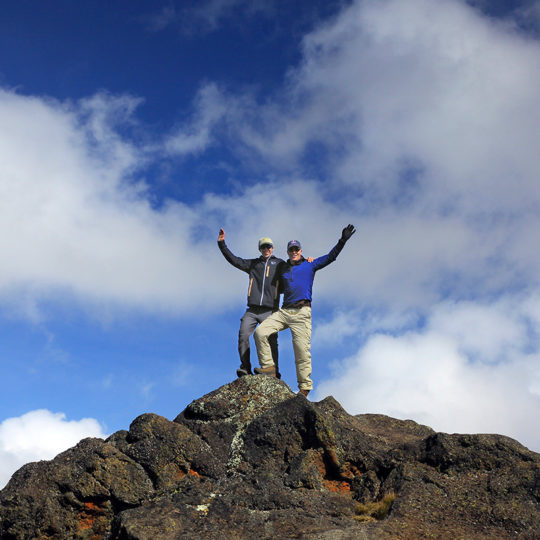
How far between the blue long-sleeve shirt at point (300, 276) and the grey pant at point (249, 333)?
855 mm

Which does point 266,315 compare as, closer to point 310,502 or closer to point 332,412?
point 332,412

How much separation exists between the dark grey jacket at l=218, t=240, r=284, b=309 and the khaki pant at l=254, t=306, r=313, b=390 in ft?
1.99

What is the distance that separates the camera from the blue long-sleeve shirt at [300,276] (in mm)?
18375

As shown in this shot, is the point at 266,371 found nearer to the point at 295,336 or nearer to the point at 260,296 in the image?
the point at 295,336

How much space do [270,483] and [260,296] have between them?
8123mm

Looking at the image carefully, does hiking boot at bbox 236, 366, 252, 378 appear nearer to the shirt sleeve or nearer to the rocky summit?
the rocky summit

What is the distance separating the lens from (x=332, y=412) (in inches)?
625

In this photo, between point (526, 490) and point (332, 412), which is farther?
point (332, 412)

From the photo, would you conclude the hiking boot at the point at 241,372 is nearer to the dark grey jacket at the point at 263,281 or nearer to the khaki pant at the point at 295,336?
the khaki pant at the point at 295,336

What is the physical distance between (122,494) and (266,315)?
7911 mm

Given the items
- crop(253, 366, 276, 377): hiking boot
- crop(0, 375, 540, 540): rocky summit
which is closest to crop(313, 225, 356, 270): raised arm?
crop(253, 366, 276, 377): hiking boot

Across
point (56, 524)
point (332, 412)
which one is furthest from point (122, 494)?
point (332, 412)

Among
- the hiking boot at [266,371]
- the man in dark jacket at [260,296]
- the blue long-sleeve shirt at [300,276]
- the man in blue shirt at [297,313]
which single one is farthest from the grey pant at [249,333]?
the blue long-sleeve shirt at [300,276]

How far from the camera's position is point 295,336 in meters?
18.0
